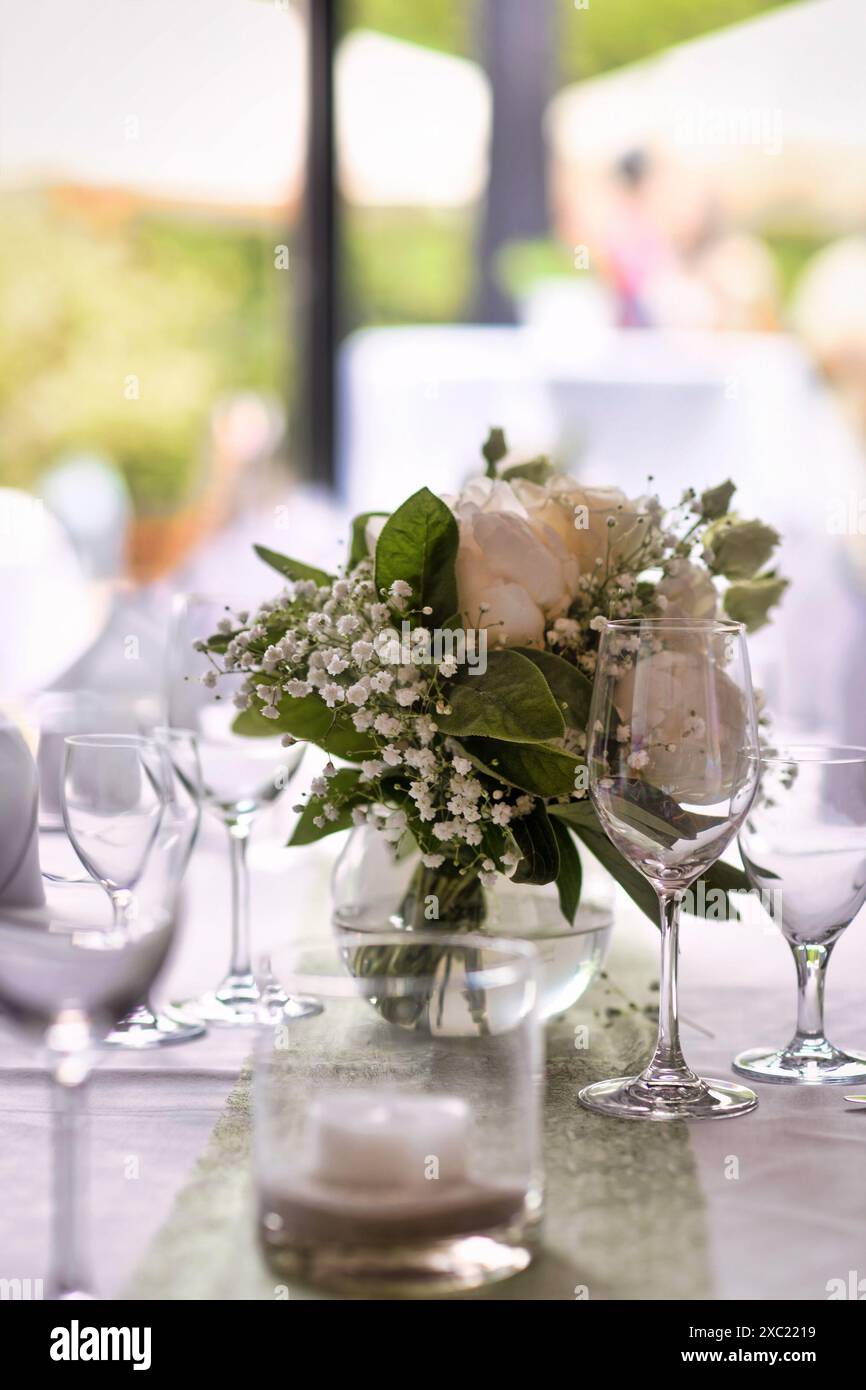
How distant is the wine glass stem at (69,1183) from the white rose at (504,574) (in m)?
0.40

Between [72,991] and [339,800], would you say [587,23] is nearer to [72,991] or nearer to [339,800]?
[339,800]

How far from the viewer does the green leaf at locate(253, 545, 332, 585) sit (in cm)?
103

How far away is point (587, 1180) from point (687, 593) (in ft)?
1.27

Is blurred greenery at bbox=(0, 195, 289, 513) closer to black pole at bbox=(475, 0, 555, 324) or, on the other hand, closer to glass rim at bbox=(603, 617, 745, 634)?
black pole at bbox=(475, 0, 555, 324)

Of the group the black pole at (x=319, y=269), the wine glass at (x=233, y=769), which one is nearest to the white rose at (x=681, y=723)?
the wine glass at (x=233, y=769)

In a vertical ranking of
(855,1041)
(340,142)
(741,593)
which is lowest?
(855,1041)

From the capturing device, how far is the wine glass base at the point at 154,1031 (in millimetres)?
977

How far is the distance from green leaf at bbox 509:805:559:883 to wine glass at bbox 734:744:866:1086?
0.38 feet

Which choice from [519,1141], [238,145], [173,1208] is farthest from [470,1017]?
[238,145]

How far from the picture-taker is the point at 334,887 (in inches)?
40.3

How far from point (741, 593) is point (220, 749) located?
1.27ft

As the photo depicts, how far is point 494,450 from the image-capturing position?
42.5 inches

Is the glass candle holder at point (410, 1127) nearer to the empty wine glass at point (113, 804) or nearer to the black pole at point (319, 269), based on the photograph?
the empty wine glass at point (113, 804)

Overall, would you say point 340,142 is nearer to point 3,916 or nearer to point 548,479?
point 548,479
